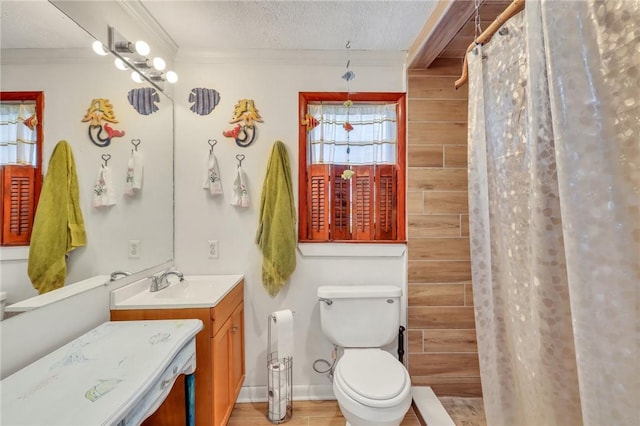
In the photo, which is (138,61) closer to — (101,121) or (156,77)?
(156,77)

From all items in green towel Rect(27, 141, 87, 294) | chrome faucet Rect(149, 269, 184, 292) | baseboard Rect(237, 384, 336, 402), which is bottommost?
baseboard Rect(237, 384, 336, 402)

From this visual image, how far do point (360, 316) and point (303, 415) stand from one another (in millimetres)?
733

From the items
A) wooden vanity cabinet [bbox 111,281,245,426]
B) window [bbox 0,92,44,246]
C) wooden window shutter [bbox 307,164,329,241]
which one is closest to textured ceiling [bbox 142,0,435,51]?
wooden window shutter [bbox 307,164,329,241]

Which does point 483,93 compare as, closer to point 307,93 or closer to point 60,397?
point 307,93

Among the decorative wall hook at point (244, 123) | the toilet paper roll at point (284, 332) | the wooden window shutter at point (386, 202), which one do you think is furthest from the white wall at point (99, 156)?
the wooden window shutter at point (386, 202)

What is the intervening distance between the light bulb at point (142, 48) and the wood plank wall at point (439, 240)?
1.65m

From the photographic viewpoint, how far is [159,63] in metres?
1.60

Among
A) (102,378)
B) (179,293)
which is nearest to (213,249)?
(179,293)

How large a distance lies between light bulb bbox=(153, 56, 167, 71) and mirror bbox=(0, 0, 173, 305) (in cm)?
16

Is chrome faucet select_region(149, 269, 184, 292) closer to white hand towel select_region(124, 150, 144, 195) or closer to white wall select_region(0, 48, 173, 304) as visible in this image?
white wall select_region(0, 48, 173, 304)

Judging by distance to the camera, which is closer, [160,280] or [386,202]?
[160,280]

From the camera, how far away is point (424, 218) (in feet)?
5.93

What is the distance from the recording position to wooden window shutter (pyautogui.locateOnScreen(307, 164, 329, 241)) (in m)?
1.89

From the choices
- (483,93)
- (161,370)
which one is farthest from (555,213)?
(161,370)
